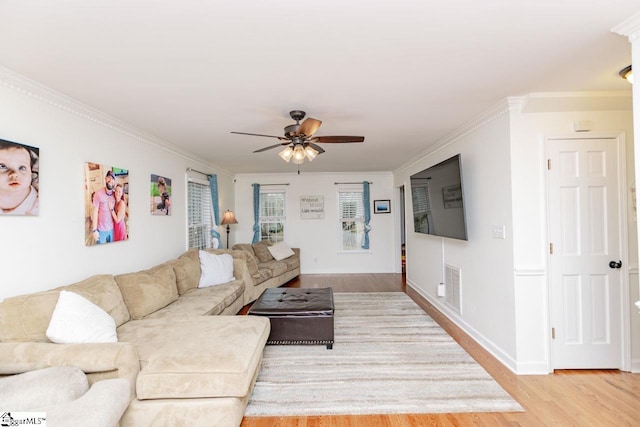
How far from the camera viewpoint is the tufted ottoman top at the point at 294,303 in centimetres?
319

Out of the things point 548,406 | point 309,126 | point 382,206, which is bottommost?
point 548,406

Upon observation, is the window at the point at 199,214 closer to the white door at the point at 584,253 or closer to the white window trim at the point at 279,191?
the white window trim at the point at 279,191

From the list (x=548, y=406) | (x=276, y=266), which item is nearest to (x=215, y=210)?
(x=276, y=266)

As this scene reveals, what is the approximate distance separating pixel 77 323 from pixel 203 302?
139cm

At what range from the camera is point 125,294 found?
2914mm

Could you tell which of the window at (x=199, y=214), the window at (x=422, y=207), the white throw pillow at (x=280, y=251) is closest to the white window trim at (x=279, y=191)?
the white throw pillow at (x=280, y=251)

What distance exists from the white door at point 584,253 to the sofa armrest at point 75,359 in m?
3.40

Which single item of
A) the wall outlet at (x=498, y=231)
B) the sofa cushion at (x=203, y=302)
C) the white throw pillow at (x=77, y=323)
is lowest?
the sofa cushion at (x=203, y=302)

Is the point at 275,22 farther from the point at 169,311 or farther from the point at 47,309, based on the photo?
the point at 169,311

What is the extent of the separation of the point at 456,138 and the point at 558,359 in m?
2.52

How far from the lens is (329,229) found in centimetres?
747

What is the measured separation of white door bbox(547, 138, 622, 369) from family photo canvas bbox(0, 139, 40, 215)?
424cm

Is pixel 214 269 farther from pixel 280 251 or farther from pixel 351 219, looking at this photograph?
pixel 351 219

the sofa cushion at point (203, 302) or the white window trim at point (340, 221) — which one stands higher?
the white window trim at point (340, 221)
